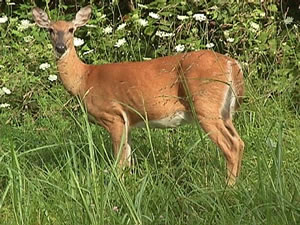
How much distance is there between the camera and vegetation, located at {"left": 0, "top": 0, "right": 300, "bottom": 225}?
324cm

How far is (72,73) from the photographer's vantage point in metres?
5.85

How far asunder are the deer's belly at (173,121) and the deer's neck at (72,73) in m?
0.56

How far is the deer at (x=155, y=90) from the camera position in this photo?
5.30 m

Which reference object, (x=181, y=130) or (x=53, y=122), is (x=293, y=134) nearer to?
(x=181, y=130)

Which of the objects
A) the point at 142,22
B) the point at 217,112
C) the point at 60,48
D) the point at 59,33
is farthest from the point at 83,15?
the point at 217,112

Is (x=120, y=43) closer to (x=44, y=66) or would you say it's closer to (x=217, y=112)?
(x=44, y=66)

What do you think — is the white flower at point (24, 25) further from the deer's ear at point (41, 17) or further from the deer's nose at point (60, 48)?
the deer's nose at point (60, 48)

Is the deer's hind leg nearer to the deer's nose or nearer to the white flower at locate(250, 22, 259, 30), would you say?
the deer's nose

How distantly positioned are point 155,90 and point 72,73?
635 mm

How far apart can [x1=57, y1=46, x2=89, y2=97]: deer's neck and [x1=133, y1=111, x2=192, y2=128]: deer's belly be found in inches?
22.0

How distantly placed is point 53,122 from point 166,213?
266 cm

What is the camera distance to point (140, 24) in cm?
723

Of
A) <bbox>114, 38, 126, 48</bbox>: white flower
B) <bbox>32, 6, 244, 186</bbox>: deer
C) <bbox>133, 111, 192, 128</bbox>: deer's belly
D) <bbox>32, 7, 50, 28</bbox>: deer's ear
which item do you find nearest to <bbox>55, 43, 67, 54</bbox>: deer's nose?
<bbox>32, 6, 244, 186</bbox>: deer

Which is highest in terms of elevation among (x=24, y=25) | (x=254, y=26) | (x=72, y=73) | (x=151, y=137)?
(x=72, y=73)
